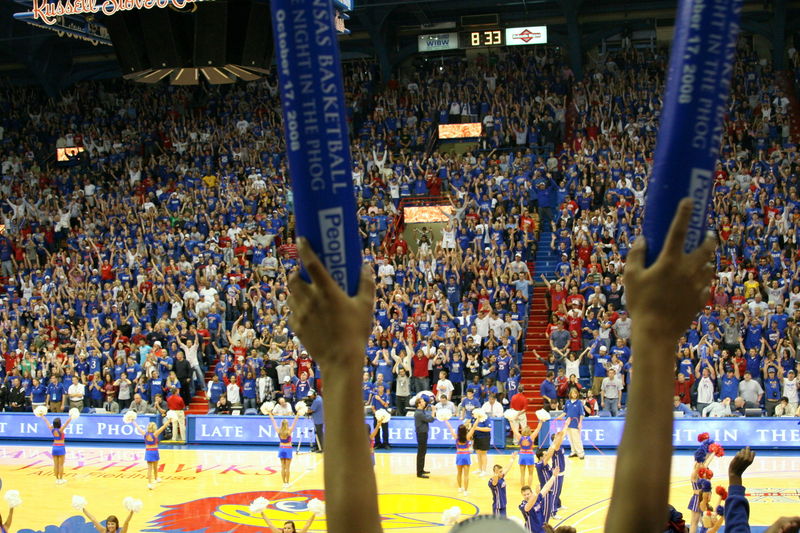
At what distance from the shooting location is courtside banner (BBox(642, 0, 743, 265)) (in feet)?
5.69

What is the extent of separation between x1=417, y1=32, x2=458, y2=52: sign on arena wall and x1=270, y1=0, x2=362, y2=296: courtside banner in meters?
34.9

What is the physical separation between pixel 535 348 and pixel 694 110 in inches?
966

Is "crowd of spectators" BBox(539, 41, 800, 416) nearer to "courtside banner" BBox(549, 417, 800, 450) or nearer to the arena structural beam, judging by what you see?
"courtside banner" BBox(549, 417, 800, 450)

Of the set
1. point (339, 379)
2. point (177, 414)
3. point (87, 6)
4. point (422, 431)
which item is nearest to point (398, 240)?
point (177, 414)

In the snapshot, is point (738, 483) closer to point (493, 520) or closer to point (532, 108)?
point (493, 520)

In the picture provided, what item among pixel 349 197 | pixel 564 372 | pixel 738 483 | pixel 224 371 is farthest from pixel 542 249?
pixel 349 197

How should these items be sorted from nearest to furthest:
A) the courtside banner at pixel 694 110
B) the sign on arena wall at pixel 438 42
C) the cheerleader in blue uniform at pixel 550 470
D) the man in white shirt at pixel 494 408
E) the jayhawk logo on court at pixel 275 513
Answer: the courtside banner at pixel 694 110
the cheerleader in blue uniform at pixel 550 470
the jayhawk logo on court at pixel 275 513
the man in white shirt at pixel 494 408
the sign on arena wall at pixel 438 42

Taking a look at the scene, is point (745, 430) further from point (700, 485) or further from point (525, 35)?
point (525, 35)

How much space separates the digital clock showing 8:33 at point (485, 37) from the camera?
34.8 meters

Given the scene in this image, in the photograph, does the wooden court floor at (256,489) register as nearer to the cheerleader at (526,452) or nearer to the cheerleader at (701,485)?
the cheerleader at (526,452)

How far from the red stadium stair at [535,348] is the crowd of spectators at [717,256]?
50cm

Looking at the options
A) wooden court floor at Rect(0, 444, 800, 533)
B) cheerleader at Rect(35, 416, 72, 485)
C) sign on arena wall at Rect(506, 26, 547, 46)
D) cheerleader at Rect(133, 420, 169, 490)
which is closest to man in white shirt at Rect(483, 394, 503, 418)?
wooden court floor at Rect(0, 444, 800, 533)

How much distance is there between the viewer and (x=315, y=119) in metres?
1.92

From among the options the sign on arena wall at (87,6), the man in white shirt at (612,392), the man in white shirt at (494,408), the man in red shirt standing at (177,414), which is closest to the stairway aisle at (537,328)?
the man in white shirt at (494,408)
